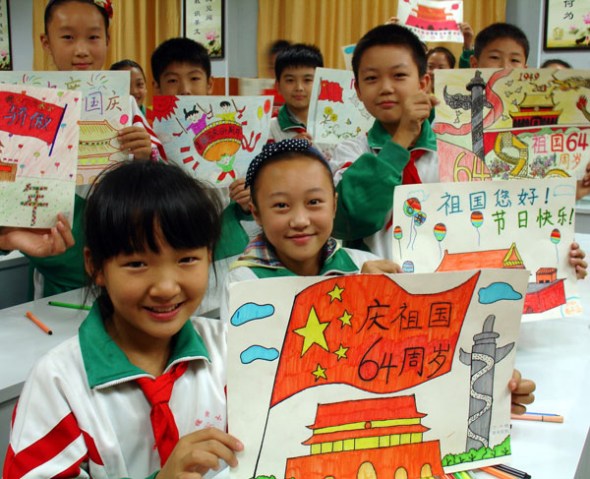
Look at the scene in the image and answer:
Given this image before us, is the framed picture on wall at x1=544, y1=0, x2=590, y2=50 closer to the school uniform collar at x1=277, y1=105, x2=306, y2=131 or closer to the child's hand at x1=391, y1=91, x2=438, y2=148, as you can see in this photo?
the school uniform collar at x1=277, y1=105, x2=306, y2=131

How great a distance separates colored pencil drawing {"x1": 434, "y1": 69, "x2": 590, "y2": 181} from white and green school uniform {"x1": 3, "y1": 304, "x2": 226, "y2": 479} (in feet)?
2.43

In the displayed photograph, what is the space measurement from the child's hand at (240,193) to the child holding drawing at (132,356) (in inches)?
29.8

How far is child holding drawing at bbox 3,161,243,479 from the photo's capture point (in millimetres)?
815

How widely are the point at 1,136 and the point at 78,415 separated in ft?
2.42

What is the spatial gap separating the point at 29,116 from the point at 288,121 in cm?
157

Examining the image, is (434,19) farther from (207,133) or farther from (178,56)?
(207,133)

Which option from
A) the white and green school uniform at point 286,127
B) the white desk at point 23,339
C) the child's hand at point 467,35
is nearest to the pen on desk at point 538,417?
the white desk at point 23,339

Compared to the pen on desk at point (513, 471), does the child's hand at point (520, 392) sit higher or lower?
higher

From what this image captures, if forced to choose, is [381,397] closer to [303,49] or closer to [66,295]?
[66,295]

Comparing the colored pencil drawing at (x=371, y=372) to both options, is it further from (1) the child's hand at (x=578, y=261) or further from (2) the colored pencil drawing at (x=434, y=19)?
(2) the colored pencil drawing at (x=434, y=19)

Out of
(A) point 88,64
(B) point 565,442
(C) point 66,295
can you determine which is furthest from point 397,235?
(A) point 88,64

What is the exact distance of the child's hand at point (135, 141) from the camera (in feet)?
5.25

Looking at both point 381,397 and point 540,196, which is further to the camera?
point 540,196

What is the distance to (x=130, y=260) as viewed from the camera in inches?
34.2
